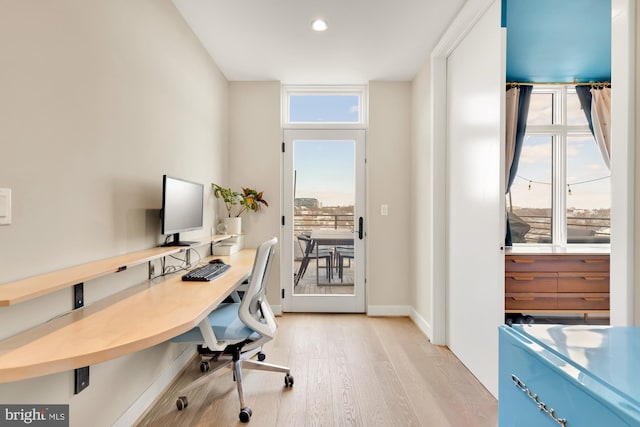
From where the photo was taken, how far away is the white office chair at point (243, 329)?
187 centimetres

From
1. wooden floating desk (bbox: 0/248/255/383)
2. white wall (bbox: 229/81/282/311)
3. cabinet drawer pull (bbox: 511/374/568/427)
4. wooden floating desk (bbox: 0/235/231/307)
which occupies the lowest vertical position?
cabinet drawer pull (bbox: 511/374/568/427)

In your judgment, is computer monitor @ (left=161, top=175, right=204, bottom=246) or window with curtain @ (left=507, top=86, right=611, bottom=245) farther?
window with curtain @ (left=507, top=86, right=611, bottom=245)

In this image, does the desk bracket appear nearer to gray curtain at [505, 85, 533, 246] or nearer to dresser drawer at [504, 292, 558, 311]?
dresser drawer at [504, 292, 558, 311]

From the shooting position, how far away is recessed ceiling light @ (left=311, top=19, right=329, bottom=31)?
8.48 ft

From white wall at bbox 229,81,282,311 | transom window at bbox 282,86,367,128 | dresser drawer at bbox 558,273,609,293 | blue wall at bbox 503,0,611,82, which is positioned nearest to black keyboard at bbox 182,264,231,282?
white wall at bbox 229,81,282,311

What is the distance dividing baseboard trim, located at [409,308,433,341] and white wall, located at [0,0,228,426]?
2.21 meters

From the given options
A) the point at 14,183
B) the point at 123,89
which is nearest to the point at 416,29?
the point at 123,89

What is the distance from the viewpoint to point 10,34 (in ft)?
3.67

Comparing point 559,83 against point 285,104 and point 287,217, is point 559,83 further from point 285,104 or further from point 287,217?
point 287,217

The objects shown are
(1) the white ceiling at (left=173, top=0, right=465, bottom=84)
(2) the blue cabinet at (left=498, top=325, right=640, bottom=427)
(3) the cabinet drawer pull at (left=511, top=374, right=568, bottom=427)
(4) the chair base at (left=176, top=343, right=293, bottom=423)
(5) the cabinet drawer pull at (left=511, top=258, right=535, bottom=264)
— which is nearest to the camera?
(2) the blue cabinet at (left=498, top=325, right=640, bottom=427)

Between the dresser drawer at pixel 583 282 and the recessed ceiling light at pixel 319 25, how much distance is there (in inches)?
115

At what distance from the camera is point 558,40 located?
8.63ft

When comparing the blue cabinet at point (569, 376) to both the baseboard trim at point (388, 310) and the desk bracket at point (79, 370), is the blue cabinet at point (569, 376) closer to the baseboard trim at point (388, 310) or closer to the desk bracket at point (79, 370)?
the desk bracket at point (79, 370)

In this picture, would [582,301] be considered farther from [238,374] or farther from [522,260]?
[238,374]
